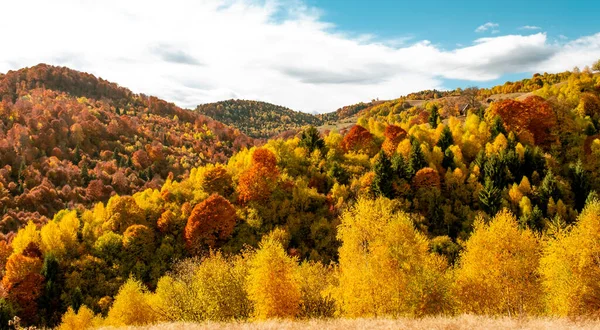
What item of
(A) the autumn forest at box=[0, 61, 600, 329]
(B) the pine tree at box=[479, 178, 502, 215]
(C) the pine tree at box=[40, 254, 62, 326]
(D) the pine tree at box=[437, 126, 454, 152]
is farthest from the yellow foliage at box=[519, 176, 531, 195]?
(C) the pine tree at box=[40, 254, 62, 326]

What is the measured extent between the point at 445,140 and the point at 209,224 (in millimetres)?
67572

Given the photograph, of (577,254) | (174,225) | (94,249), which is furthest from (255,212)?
(577,254)

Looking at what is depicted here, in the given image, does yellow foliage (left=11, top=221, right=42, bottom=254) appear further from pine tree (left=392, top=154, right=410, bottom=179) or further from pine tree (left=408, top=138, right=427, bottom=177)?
pine tree (left=408, top=138, right=427, bottom=177)

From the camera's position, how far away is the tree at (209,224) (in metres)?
84.1

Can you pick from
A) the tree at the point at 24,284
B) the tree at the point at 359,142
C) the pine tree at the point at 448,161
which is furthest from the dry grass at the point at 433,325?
the tree at the point at 359,142

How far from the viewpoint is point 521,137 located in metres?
111

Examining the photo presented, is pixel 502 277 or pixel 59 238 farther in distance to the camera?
pixel 59 238

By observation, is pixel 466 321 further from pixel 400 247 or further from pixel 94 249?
pixel 94 249

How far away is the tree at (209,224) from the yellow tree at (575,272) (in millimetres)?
59920

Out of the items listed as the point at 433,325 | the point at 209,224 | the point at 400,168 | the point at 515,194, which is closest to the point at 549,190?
the point at 515,194

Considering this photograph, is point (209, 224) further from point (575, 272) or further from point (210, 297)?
point (575, 272)

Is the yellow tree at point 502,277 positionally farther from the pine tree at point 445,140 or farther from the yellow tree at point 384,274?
the pine tree at point 445,140

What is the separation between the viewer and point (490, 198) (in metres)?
86.1

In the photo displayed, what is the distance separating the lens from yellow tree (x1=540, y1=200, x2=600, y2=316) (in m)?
40.0
